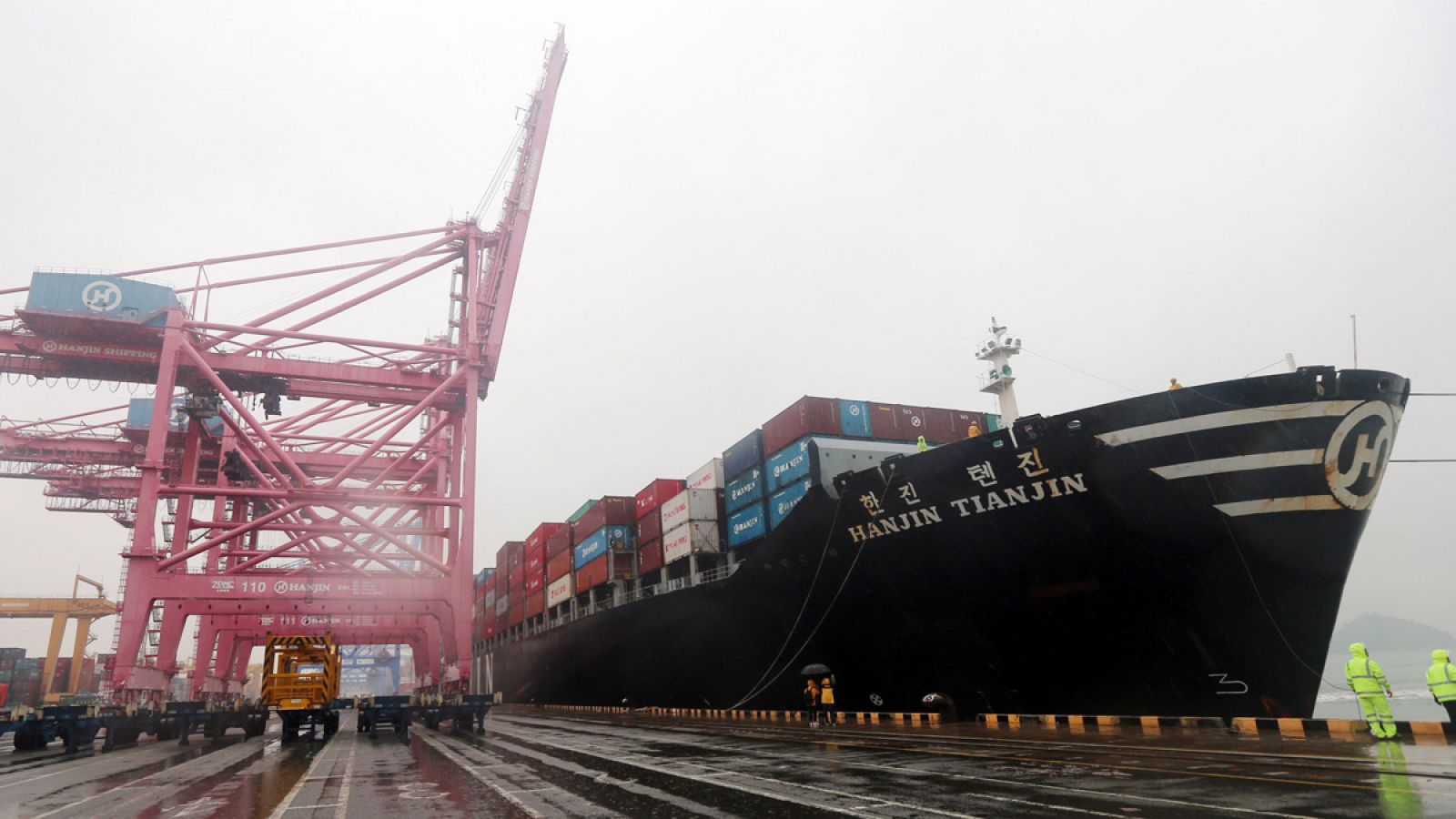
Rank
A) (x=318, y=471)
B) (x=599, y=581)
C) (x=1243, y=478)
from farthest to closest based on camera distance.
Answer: (x=318, y=471), (x=599, y=581), (x=1243, y=478)

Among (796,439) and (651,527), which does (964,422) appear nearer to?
(796,439)

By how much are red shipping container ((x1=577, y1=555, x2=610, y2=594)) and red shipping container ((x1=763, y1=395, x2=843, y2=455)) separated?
13.9 meters

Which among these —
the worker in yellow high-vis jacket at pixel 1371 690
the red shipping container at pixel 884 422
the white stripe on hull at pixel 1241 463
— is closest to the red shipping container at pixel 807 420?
the red shipping container at pixel 884 422

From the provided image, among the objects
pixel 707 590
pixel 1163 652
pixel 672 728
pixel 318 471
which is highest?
pixel 318 471

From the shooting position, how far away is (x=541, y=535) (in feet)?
158

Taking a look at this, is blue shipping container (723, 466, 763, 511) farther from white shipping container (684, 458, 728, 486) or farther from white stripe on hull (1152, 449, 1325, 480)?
white stripe on hull (1152, 449, 1325, 480)

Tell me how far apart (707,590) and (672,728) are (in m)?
4.39

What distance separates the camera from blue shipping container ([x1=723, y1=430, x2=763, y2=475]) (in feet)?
83.2

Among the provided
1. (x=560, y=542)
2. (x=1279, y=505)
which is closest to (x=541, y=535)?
(x=560, y=542)

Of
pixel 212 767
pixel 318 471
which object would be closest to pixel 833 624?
pixel 212 767

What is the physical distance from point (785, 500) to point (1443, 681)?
559 inches

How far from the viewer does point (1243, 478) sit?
13414 millimetres

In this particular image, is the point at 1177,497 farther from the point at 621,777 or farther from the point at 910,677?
the point at 621,777

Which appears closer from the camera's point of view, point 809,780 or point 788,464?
point 809,780
